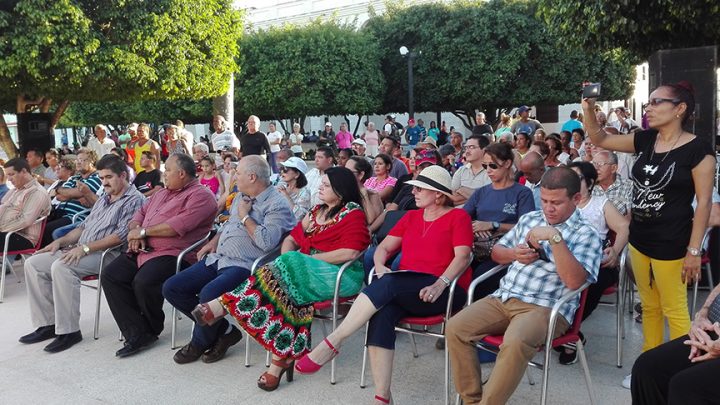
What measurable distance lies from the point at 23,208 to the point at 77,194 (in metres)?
0.57

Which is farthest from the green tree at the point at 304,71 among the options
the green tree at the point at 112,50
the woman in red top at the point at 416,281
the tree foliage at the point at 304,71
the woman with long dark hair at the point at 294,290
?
the woman in red top at the point at 416,281

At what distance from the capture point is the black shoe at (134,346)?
4.72 m

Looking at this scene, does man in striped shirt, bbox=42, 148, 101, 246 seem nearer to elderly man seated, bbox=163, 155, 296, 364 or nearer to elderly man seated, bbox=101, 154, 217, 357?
elderly man seated, bbox=101, 154, 217, 357

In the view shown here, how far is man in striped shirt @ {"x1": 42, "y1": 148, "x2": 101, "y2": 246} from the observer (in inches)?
259

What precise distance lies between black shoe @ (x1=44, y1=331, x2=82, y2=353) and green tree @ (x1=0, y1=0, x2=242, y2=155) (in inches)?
237

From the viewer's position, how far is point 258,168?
476 centimetres

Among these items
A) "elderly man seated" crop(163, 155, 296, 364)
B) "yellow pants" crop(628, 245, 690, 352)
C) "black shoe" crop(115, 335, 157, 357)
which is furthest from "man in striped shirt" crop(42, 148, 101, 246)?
"yellow pants" crop(628, 245, 690, 352)

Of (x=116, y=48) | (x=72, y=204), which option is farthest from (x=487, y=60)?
(x=72, y=204)

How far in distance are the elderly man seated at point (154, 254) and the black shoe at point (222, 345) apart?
24.5 inches

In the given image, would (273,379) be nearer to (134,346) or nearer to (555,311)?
(134,346)

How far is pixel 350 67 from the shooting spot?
78.3ft

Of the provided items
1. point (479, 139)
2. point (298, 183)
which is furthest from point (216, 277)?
point (479, 139)

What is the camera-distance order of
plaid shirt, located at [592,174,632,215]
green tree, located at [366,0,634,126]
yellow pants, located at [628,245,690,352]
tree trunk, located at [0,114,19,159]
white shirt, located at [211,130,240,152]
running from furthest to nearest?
1. green tree, located at [366,0,634,126]
2. tree trunk, located at [0,114,19,159]
3. white shirt, located at [211,130,240,152]
4. plaid shirt, located at [592,174,632,215]
5. yellow pants, located at [628,245,690,352]

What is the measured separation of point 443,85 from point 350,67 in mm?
3484
